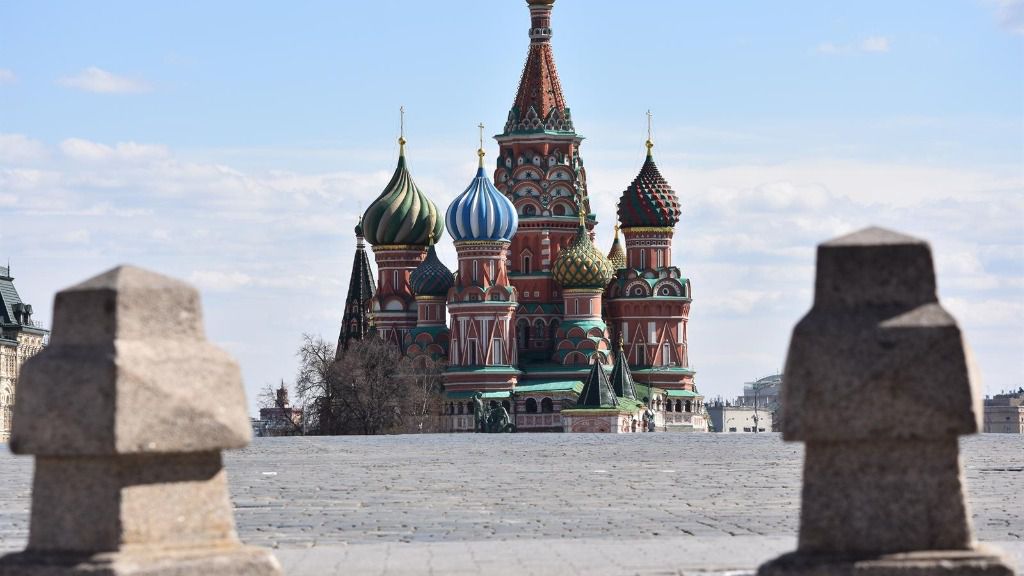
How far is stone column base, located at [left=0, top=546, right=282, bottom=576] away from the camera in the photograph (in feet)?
23.2

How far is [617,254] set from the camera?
10931 centimetres

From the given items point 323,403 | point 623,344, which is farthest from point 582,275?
point 323,403

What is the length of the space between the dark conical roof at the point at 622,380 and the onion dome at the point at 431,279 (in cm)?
1036

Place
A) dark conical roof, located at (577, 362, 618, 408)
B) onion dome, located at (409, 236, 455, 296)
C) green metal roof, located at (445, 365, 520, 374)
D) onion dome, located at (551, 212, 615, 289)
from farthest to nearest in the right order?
1. onion dome, located at (409, 236, 455, 296)
2. onion dome, located at (551, 212, 615, 289)
3. green metal roof, located at (445, 365, 520, 374)
4. dark conical roof, located at (577, 362, 618, 408)

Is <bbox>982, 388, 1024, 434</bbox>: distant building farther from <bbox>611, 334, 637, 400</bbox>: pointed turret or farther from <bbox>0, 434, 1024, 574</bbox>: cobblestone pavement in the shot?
<bbox>0, 434, 1024, 574</bbox>: cobblestone pavement

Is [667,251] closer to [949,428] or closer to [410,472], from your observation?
[410,472]

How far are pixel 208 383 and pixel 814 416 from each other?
6.75ft

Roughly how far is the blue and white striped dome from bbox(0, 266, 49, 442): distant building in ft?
152

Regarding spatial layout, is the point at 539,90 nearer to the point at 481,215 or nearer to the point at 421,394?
the point at 481,215

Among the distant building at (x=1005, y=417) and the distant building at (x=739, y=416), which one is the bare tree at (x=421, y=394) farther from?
the distant building at (x=1005, y=417)

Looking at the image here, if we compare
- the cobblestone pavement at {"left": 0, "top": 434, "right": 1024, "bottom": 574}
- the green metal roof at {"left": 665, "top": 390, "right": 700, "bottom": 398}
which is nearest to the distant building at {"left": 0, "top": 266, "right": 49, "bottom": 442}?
the green metal roof at {"left": 665, "top": 390, "right": 700, "bottom": 398}

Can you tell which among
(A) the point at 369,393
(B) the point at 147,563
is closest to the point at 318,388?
(A) the point at 369,393

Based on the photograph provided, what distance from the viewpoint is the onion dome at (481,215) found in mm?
93375

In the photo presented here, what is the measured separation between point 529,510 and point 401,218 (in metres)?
85.3
